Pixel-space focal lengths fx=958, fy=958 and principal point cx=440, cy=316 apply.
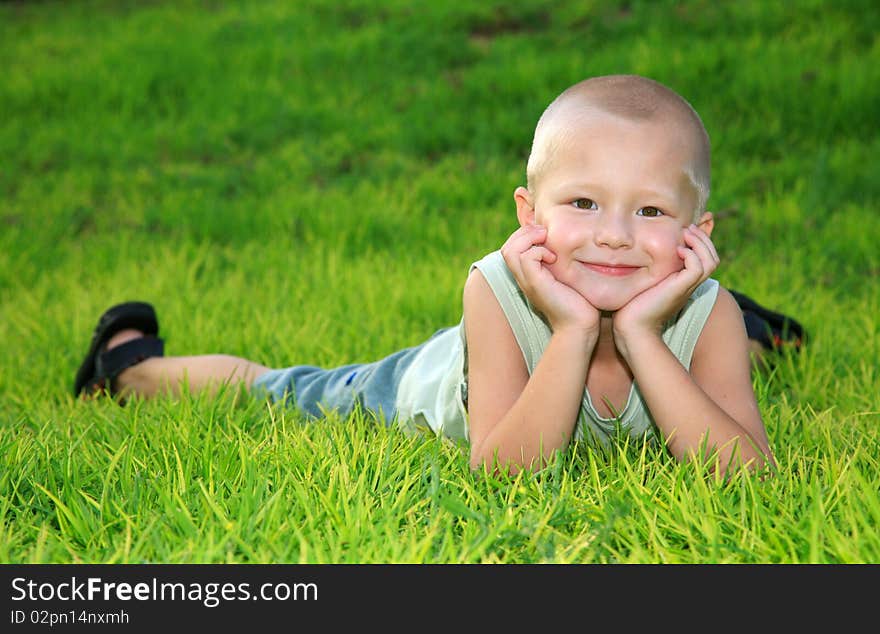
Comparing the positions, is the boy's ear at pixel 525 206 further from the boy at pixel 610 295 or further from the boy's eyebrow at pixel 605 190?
the boy's eyebrow at pixel 605 190

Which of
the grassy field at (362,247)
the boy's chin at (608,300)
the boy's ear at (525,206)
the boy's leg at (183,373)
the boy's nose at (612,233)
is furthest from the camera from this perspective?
the boy's leg at (183,373)

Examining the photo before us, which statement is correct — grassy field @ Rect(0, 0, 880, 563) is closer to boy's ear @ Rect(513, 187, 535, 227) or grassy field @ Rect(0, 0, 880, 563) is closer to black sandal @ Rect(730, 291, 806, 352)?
Result: black sandal @ Rect(730, 291, 806, 352)

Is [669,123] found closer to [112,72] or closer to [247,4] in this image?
[112,72]

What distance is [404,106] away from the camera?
7672 mm

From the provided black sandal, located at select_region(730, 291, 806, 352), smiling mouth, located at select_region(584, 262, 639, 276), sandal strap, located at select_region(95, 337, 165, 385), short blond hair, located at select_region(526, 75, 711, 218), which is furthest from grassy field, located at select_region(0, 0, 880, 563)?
short blond hair, located at select_region(526, 75, 711, 218)

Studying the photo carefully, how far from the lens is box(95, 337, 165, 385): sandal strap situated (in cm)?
362

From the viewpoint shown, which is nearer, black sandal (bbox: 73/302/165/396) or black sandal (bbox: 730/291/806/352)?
black sandal (bbox: 730/291/806/352)

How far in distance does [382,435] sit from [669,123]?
1.12 metres

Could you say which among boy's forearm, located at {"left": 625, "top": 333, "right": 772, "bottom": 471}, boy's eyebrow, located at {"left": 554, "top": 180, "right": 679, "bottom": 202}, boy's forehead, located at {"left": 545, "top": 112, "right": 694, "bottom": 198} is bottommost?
boy's forearm, located at {"left": 625, "top": 333, "right": 772, "bottom": 471}

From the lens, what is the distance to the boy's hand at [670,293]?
2.25 m

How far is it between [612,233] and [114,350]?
7.31 feet

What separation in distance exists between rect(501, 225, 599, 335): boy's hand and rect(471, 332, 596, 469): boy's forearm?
35 mm

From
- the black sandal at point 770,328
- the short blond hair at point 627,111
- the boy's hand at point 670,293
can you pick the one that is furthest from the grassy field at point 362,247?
the short blond hair at point 627,111
